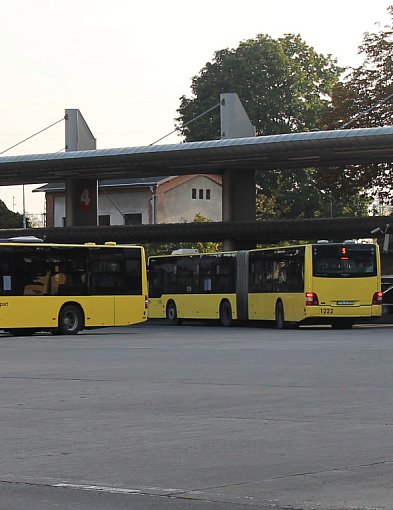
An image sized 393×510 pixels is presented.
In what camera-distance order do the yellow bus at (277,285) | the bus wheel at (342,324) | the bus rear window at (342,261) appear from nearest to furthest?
the yellow bus at (277,285) < the bus rear window at (342,261) < the bus wheel at (342,324)

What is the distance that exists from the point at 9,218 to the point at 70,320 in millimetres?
85057

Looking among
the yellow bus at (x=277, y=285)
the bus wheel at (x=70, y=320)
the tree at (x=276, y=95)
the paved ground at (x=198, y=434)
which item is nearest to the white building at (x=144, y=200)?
the tree at (x=276, y=95)

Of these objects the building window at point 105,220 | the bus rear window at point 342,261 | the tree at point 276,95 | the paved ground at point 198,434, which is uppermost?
the tree at point 276,95

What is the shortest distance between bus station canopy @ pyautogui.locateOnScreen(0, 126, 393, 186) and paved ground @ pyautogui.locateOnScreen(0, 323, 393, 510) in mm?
27801

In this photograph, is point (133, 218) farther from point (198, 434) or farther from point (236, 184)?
point (198, 434)

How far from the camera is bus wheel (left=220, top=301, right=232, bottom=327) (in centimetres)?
4841

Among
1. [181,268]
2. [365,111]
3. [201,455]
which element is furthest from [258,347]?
[365,111]

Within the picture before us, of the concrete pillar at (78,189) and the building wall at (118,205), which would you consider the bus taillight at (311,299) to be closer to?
the concrete pillar at (78,189)

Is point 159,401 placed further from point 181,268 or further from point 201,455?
point 181,268

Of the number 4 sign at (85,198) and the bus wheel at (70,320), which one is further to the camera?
the number 4 sign at (85,198)

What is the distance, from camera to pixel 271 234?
60.2 meters

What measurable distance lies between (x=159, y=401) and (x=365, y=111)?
4817 centimetres

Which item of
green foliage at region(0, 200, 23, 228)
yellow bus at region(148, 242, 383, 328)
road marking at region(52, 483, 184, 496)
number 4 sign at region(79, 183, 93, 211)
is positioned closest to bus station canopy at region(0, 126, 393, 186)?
number 4 sign at region(79, 183, 93, 211)

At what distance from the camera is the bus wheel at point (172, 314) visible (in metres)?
52.1
